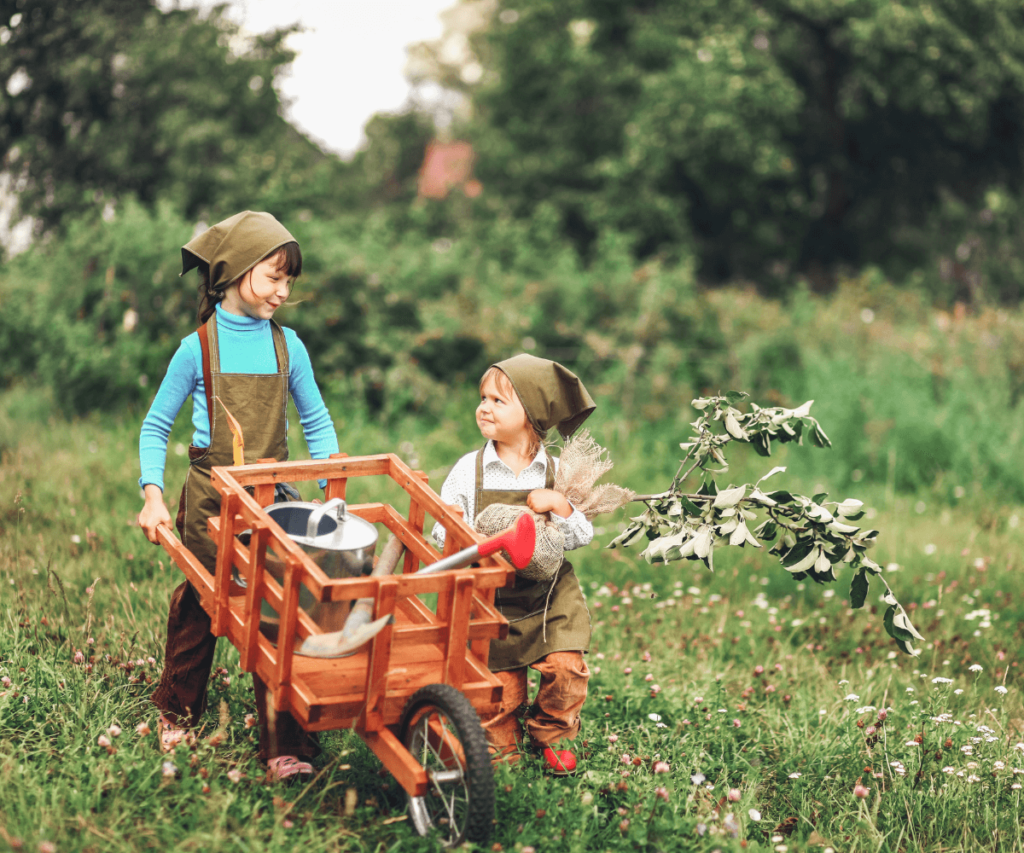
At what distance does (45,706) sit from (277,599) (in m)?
1.05

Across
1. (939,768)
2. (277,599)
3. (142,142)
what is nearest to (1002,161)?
(142,142)

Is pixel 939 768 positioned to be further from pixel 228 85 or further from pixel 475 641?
pixel 228 85

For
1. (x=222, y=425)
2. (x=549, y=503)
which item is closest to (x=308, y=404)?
(x=222, y=425)

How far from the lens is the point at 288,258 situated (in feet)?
9.82

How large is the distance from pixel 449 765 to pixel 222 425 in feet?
4.13

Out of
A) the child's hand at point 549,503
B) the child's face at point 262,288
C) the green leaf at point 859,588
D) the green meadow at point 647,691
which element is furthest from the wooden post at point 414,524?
the green leaf at point 859,588

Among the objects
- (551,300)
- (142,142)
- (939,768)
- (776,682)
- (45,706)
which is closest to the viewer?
(45,706)

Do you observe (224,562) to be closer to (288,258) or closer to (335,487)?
(335,487)

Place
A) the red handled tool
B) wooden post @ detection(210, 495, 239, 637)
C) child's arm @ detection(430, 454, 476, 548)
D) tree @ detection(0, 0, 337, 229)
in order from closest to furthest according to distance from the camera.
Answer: the red handled tool < wooden post @ detection(210, 495, 239, 637) < child's arm @ detection(430, 454, 476, 548) < tree @ detection(0, 0, 337, 229)

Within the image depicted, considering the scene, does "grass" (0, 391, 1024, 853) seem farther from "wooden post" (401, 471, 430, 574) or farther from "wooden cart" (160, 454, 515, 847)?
"wooden post" (401, 471, 430, 574)

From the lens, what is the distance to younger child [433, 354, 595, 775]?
2.99 meters

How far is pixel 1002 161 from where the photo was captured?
16.9 m

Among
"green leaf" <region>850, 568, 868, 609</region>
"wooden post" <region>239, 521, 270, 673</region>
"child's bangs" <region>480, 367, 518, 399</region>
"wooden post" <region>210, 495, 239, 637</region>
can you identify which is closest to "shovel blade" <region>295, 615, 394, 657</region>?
"wooden post" <region>239, 521, 270, 673</region>

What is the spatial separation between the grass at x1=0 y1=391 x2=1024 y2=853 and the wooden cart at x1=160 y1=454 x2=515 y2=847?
0.58 ft
